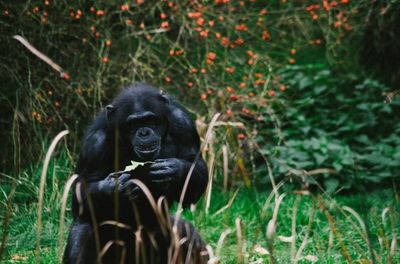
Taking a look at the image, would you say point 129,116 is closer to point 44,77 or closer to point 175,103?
point 175,103

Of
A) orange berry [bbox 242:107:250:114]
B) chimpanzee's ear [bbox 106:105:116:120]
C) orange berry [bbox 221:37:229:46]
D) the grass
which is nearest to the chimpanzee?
chimpanzee's ear [bbox 106:105:116:120]

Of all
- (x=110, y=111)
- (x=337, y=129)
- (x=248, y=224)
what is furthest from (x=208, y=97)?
(x=110, y=111)

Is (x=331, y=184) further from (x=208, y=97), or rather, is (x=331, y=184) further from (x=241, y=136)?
(x=208, y=97)

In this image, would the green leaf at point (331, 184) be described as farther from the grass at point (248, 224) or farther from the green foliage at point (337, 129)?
the grass at point (248, 224)

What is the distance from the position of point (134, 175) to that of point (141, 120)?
1.19ft

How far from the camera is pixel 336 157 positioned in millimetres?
7777

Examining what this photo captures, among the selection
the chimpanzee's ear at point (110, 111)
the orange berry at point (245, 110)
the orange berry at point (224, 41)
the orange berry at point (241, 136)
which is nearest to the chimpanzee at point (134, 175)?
the chimpanzee's ear at point (110, 111)

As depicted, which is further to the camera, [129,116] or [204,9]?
[204,9]

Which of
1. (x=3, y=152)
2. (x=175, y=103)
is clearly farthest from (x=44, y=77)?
(x=175, y=103)

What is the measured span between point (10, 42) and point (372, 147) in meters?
4.18

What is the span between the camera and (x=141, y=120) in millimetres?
4586

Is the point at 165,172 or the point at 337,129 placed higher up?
the point at 337,129

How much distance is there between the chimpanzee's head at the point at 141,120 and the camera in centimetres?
454

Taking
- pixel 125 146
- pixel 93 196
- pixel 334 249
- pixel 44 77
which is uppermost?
pixel 44 77
